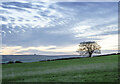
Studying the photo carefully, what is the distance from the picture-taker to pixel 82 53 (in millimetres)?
77812

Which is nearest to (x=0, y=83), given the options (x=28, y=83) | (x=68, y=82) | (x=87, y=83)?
(x=28, y=83)

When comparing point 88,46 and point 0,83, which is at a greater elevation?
point 88,46

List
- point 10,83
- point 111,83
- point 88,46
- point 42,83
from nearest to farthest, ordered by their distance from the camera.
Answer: point 111,83 < point 42,83 < point 10,83 < point 88,46

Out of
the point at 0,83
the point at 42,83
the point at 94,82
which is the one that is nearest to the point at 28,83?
the point at 42,83

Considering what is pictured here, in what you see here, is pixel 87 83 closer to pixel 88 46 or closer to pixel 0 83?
pixel 0 83

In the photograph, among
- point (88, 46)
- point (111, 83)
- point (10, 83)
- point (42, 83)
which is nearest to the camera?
point (111, 83)

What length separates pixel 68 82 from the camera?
17812 mm

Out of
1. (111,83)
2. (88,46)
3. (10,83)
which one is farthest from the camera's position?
(88,46)

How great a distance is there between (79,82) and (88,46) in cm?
6102

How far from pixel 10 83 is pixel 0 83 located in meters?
1.45

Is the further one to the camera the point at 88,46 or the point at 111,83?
the point at 88,46

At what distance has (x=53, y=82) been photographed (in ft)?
58.5

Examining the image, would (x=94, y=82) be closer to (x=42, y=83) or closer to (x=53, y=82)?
(x=53, y=82)

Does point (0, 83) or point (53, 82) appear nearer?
Answer: point (53, 82)
